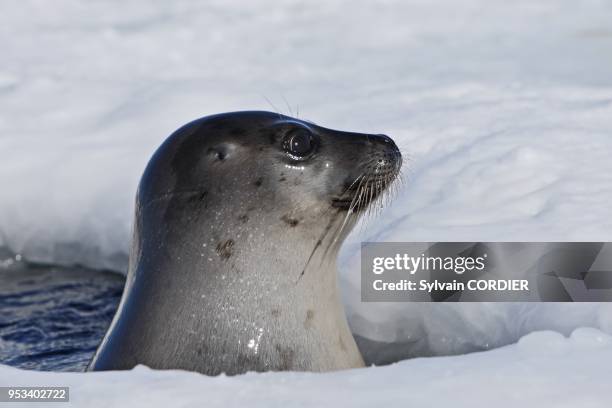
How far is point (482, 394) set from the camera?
279 centimetres

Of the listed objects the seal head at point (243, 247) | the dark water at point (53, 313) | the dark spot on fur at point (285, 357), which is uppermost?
the seal head at point (243, 247)

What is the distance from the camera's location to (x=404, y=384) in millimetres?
2895

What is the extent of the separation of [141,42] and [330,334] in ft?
16.8

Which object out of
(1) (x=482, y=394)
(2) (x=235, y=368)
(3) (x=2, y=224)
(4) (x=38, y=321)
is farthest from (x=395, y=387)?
(3) (x=2, y=224)

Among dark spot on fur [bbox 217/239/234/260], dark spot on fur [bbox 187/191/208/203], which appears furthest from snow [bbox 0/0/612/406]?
dark spot on fur [bbox 187/191/208/203]

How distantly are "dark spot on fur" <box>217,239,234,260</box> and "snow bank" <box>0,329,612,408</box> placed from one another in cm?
47

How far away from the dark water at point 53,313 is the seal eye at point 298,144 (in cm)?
152

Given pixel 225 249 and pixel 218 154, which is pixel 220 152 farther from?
pixel 225 249

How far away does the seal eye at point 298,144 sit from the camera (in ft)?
11.7

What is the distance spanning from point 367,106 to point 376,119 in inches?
13.5

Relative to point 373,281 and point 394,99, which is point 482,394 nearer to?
point 373,281

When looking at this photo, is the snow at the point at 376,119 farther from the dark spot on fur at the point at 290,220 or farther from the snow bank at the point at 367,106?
the dark spot on fur at the point at 290,220

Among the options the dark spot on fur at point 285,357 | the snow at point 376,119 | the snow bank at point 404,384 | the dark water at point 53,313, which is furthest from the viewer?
the dark water at point 53,313

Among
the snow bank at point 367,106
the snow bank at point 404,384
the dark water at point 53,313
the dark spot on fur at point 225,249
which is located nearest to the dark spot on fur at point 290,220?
the dark spot on fur at point 225,249
